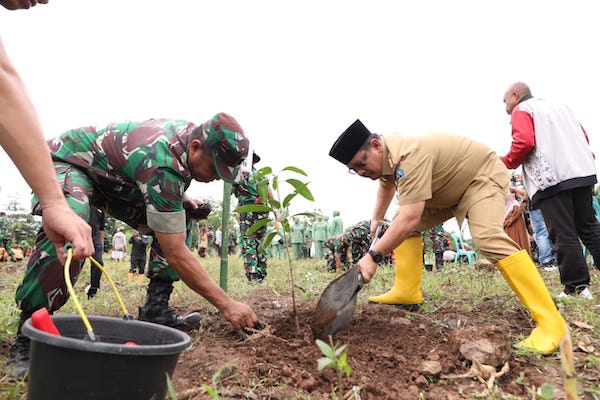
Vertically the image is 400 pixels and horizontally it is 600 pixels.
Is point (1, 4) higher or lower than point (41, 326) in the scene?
higher

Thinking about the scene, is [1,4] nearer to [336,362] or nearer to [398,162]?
[336,362]

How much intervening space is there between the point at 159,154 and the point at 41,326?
104 centimetres

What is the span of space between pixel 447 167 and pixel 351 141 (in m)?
0.61

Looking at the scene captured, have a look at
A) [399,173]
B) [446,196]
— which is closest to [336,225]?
[446,196]

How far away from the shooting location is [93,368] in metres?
1.07

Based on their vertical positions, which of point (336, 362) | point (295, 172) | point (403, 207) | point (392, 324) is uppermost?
point (295, 172)

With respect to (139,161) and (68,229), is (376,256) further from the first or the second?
(68,229)

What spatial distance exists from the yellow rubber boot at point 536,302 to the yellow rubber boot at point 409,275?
31.1 inches

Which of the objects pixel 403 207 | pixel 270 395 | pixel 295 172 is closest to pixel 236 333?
pixel 270 395

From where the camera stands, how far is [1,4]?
1312mm

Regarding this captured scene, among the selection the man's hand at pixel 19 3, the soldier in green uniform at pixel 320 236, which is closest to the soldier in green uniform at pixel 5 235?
the soldier in green uniform at pixel 320 236

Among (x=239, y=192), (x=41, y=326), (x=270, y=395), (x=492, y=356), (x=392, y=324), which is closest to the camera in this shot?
(x=41, y=326)

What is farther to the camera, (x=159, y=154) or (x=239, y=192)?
(x=239, y=192)

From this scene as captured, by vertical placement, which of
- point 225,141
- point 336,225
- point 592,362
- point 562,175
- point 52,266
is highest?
point 225,141
